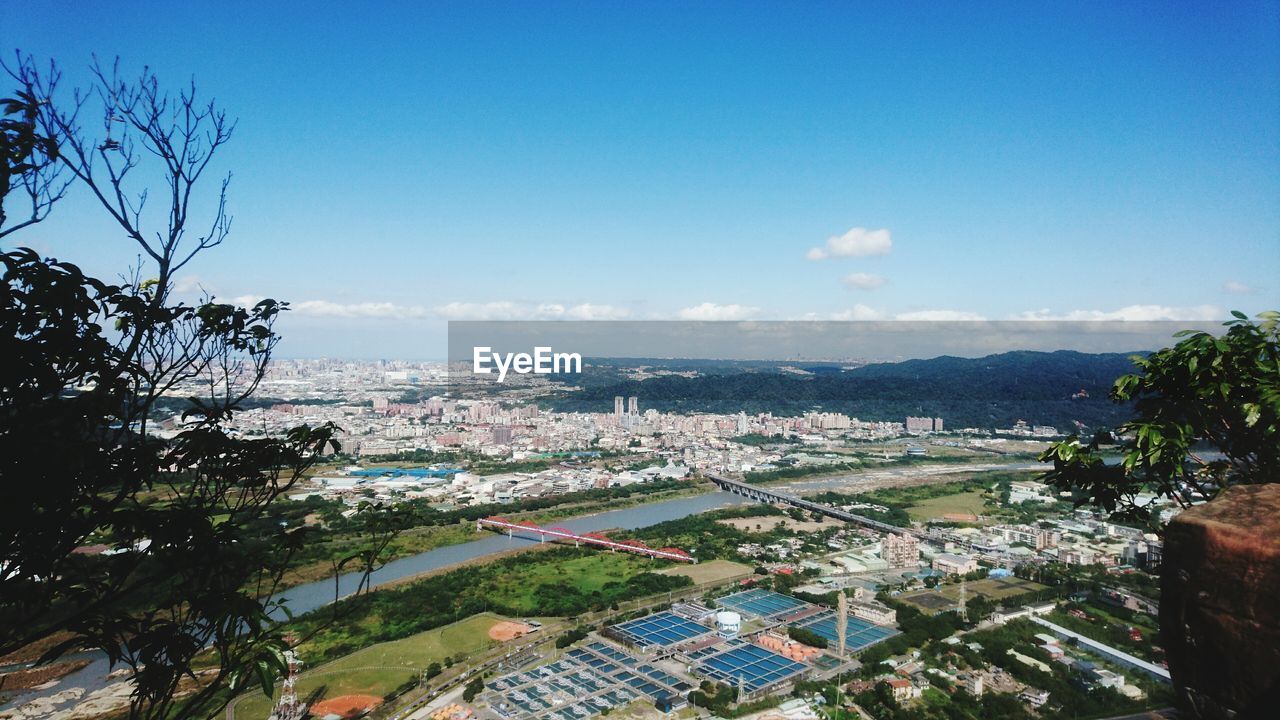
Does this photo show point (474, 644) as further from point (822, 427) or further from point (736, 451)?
point (822, 427)

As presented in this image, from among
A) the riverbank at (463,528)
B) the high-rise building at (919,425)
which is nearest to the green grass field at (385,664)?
the riverbank at (463,528)

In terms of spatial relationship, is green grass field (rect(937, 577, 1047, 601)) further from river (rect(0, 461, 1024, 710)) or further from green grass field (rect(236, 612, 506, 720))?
river (rect(0, 461, 1024, 710))

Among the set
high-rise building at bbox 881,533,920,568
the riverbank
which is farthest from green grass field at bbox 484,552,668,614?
high-rise building at bbox 881,533,920,568

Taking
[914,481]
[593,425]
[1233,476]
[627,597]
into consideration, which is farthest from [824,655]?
[593,425]

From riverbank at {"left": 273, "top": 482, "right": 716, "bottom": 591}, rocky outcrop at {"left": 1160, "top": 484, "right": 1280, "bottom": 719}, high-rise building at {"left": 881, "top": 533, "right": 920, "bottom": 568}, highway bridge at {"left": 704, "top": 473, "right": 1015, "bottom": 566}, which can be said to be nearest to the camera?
rocky outcrop at {"left": 1160, "top": 484, "right": 1280, "bottom": 719}

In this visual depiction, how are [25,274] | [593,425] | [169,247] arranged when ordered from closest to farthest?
[25,274] → [169,247] → [593,425]

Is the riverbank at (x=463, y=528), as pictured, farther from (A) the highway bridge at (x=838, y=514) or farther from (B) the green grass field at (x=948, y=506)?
(B) the green grass field at (x=948, y=506)
